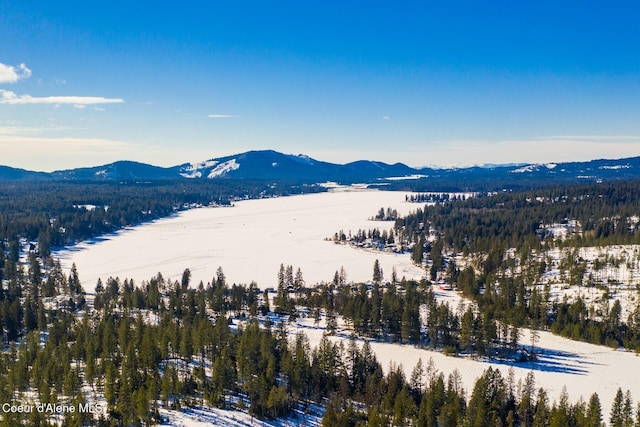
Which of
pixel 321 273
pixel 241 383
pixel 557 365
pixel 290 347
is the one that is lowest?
pixel 557 365

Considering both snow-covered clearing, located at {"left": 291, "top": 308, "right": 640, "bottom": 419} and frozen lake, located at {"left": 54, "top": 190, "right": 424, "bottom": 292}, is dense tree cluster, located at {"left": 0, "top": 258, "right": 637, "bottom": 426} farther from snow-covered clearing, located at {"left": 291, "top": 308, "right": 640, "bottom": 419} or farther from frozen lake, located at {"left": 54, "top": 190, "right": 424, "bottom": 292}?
frozen lake, located at {"left": 54, "top": 190, "right": 424, "bottom": 292}

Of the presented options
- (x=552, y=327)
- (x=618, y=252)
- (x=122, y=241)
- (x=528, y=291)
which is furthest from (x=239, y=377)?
(x=122, y=241)

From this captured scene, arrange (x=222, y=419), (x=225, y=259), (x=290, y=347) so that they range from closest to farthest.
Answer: (x=222, y=419) < (x=290, y=347) < (x=225, y=259)

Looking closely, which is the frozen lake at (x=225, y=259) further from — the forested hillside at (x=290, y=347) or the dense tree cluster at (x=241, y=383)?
the dense tree cluster at (x=241, y=383)

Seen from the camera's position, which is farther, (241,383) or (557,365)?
(557,365)

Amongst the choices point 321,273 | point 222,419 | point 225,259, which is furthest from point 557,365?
point 225,259

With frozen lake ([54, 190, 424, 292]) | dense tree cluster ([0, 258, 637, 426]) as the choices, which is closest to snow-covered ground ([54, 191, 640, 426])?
frozen lake ([54, 190, 424, 292])

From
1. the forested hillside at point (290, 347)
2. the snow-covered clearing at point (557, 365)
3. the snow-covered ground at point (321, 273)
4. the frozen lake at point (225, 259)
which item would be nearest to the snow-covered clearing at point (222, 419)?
the snow-covered ground at point (321, 273)

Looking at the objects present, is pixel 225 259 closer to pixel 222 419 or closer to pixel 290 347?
pixel 290 347

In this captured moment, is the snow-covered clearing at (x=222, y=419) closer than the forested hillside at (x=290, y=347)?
Yes

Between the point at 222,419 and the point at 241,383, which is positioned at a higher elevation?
the point at 222,419

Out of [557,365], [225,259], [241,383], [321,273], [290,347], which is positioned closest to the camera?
[241,383]

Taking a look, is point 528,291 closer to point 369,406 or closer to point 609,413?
point 609,413
